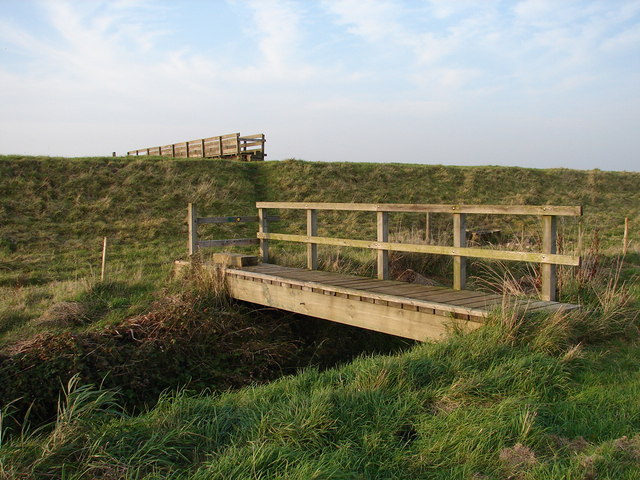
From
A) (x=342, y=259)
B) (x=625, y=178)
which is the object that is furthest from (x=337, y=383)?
(x=625, y=178)

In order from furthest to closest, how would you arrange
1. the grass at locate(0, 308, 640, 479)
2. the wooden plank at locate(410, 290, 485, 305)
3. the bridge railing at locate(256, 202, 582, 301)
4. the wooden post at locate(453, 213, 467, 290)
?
the wooden post at locate(453, 213, 467, 290) → the wooden plank at locate(410, 290, 485, 305) → the bridge railing at locate(256, 202, 582, 301) → the grass at locate(0, 308, 640, 479)

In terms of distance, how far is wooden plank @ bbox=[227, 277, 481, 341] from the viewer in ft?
21.0

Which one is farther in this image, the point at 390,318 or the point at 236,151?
the point at 236,151

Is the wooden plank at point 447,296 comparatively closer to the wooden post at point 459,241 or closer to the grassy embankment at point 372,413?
the wooden post at point 459,241

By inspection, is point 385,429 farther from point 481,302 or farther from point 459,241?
point 459,241

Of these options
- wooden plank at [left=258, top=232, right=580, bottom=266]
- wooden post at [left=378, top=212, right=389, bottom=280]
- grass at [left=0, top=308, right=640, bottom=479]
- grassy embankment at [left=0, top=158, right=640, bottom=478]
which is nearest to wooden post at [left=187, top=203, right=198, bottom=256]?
grassy embankment at [left=0, top=158, right=640, bottom=478]

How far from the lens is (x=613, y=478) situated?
3.26 m

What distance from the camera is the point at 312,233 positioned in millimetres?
9266

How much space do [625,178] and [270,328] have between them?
31.7m

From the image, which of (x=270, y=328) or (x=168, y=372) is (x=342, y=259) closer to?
(x=270, y=328)

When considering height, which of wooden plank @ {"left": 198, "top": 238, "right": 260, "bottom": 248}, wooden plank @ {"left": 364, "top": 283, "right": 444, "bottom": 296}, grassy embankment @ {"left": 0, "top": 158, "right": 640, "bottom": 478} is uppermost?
wooden plank @ {"left": 198, "top": 238, "right": 260, "bottom": 248}

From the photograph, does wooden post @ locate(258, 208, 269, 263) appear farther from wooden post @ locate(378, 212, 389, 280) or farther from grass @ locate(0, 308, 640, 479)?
grass @ locate(0, 308, 640, 479)

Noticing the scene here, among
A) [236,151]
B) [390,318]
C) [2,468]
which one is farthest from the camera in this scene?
[236,151]

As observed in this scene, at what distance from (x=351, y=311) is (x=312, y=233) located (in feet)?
7.26
